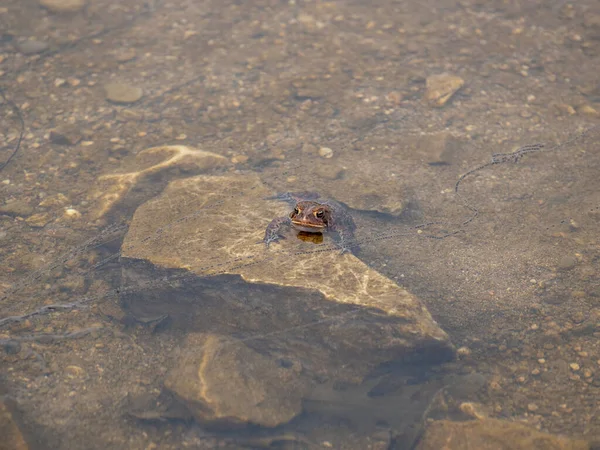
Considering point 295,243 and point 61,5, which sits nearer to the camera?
point 295,243

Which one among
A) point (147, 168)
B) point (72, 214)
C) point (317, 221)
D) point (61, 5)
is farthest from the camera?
point (61, 5)

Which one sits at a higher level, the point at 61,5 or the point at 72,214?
the point at 61,5

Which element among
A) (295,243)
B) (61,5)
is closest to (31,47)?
(61,5)

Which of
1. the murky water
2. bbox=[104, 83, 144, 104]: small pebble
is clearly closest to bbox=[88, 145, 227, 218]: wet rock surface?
the murky water

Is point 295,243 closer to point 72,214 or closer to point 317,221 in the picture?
point 317,221

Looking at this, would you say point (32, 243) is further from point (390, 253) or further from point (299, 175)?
point (390, 253)

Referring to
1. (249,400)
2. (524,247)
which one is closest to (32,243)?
(249,400)

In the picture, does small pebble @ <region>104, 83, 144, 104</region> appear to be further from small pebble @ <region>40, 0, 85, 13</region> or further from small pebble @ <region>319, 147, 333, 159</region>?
small pebble @ <region>319, 147, 333, 159</region>

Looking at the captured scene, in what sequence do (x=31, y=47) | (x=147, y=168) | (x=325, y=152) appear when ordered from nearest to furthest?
1. (x=147, y=168)
2. (x=325, y=152)
3. (x=31, y=47)
